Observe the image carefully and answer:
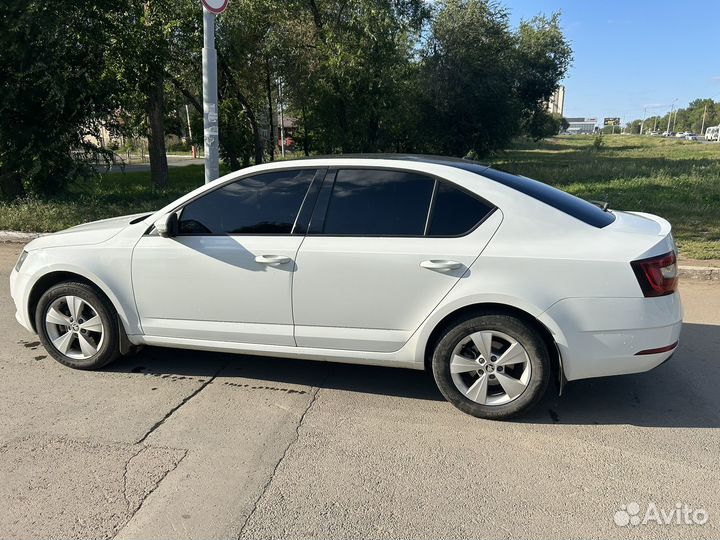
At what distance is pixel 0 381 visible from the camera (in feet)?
13.5

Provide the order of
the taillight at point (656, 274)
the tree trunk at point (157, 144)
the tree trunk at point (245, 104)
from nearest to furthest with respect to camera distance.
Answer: the taillight at point (656, 274)
the tree trunk at point (157, 144)
the tree trunk at point (245, 104)

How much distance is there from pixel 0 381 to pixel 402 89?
18.3m

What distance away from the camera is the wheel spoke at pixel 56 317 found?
427 cm

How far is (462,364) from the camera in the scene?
351 centimetres

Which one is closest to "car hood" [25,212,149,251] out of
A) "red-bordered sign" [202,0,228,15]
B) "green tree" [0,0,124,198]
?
"red-bordered sign" [202,0,228,15]

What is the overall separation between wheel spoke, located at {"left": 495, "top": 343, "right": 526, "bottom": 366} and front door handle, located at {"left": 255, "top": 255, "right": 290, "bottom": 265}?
5.05ft

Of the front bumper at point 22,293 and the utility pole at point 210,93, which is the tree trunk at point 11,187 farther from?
the front bumper at point 22,293

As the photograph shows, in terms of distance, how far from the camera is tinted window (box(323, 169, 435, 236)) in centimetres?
362

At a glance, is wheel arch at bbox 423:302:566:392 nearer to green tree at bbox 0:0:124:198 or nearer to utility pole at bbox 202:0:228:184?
utility pole at bbox 202:0:228:184

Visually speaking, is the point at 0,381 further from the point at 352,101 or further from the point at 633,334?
the point at 352,101

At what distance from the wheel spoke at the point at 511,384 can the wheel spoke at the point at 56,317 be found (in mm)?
3266

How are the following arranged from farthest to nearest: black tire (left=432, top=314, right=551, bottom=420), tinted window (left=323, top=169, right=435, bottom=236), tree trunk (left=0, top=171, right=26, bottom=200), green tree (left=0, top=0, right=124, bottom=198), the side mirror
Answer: tree trunk (left=0, top=171, right=26, bottom=200) → green tree (left=0, top=0, right=124, bottom=198) → the side mirror → tinted window (left=323, top=169, right=435, bottom=236) → black tire (left=432, top=314, right=551, bottom=420)

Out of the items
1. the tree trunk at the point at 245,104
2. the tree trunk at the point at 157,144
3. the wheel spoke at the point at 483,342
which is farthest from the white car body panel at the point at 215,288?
the tree trunk at the point at 245,104

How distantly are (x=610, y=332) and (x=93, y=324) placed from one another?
3.66 meters
